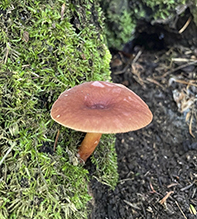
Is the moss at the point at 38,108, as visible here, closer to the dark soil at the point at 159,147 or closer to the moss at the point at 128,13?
the dark soil at the point at 159,147

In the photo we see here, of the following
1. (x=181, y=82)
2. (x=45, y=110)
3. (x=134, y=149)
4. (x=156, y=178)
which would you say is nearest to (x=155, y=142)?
(x=134, y=149)

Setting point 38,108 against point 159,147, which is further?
point 159,147

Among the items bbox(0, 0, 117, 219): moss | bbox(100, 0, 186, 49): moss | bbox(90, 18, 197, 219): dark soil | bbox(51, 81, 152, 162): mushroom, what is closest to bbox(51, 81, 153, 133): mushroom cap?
bbox(51, 81, 152, 162): mushroom

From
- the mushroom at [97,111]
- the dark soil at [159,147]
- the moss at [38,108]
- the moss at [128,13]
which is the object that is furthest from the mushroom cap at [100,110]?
the moss at [128,13]

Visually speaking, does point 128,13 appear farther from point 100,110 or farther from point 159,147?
point 100,110

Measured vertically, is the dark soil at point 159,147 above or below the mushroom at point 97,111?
below

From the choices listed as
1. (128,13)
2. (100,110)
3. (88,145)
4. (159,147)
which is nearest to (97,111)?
(100,110)

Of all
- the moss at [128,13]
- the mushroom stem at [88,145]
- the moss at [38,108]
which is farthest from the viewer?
the moss at [128,13]

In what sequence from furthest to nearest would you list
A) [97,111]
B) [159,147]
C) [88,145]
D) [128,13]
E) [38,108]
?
[128,13] → [159,147] → [88,145] → [38,108] → [97,111]
